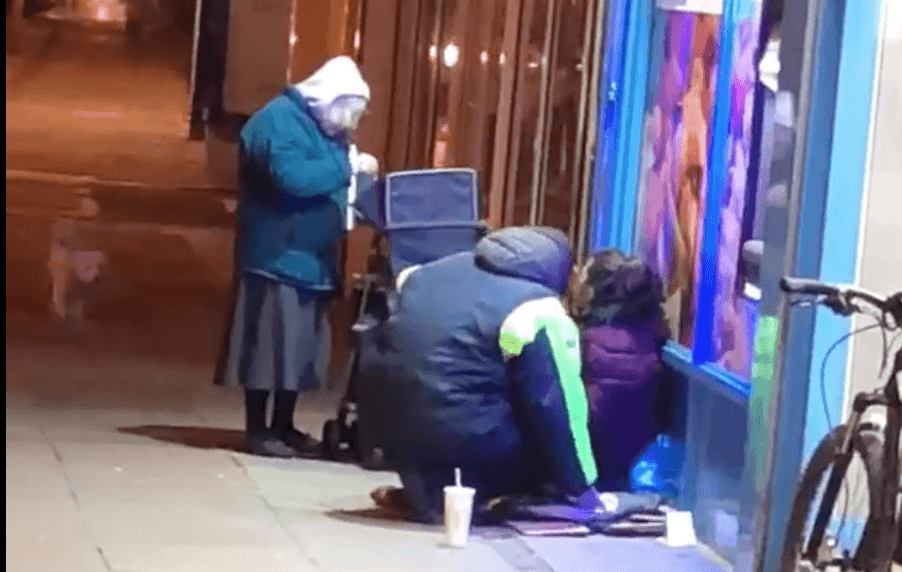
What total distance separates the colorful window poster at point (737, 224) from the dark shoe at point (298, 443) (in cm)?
216

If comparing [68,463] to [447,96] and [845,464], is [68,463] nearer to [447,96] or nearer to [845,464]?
[845,464]

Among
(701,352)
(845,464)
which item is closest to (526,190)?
(701,352)

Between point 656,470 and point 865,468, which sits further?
point 656,470

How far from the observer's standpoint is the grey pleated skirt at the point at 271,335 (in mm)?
8781

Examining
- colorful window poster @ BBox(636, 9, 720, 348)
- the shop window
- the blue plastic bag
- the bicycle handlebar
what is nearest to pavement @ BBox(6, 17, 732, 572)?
the blue plastic bag

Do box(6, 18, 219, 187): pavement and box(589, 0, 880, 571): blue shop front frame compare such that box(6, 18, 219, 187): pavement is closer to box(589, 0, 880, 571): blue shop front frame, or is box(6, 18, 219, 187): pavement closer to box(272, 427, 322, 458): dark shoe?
box(272, 427, 322, 458): dark shoe

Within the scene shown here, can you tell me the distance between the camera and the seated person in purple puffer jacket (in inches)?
312

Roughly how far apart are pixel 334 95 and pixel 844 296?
364 centimetres

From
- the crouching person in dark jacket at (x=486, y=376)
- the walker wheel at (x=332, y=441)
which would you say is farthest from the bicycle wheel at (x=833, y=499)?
the walker wheel at (x=332, y=441)

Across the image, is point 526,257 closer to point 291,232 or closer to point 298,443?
point 291,232

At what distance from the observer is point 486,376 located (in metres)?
7.49

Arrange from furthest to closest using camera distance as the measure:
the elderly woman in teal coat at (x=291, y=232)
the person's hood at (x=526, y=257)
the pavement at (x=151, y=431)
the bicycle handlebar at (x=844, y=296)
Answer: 1. the elderly woman in teal coat at (x=291, y=232)
2. the person's hood at (x=526, y=257)
3. the pavement at (x=151, y=431)
4. the bicycle handlebar at (x=844, y=296)


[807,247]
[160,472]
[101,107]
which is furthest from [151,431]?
[101,107]

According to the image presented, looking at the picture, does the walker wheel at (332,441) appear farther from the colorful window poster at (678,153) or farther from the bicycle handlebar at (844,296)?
the bicycle handlebar at (844,296)
